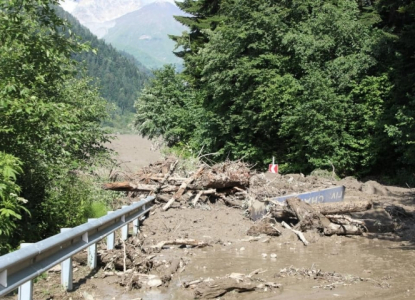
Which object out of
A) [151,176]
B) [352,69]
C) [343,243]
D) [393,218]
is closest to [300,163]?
[352,69]

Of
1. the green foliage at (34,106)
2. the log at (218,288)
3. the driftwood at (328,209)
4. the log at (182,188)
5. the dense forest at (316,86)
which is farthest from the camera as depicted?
the dense forest at (316,86)

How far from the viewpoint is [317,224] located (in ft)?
35.3

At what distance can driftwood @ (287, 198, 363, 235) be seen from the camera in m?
10.6

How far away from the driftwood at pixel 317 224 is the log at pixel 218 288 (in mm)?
4722

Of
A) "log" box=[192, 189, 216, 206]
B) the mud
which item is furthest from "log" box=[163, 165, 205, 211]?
"log" box=[192, 189, 216, 206]

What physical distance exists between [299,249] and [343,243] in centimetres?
116

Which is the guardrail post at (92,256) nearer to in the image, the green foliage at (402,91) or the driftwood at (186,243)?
the driftwood at (186,243)

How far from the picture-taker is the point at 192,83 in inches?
1709

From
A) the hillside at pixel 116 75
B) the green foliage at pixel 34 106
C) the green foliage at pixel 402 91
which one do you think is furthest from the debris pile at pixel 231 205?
the hillside at pixel 116 75

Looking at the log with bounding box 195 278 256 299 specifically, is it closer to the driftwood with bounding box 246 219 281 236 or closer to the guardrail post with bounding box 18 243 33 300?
the guardrail post with bounding box 18 243 33 300

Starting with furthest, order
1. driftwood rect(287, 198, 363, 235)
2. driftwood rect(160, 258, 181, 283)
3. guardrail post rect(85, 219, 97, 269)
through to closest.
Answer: driftwood rect(287, 198, 363, 235) < guardrail post rect(85, 219, 97, 269) < driftwood rect(160, 258, 181, 283)

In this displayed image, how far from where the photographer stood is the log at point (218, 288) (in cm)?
593

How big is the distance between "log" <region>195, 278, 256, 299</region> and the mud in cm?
8

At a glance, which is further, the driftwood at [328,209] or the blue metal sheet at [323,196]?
the blue metal sheet at [323,196]
